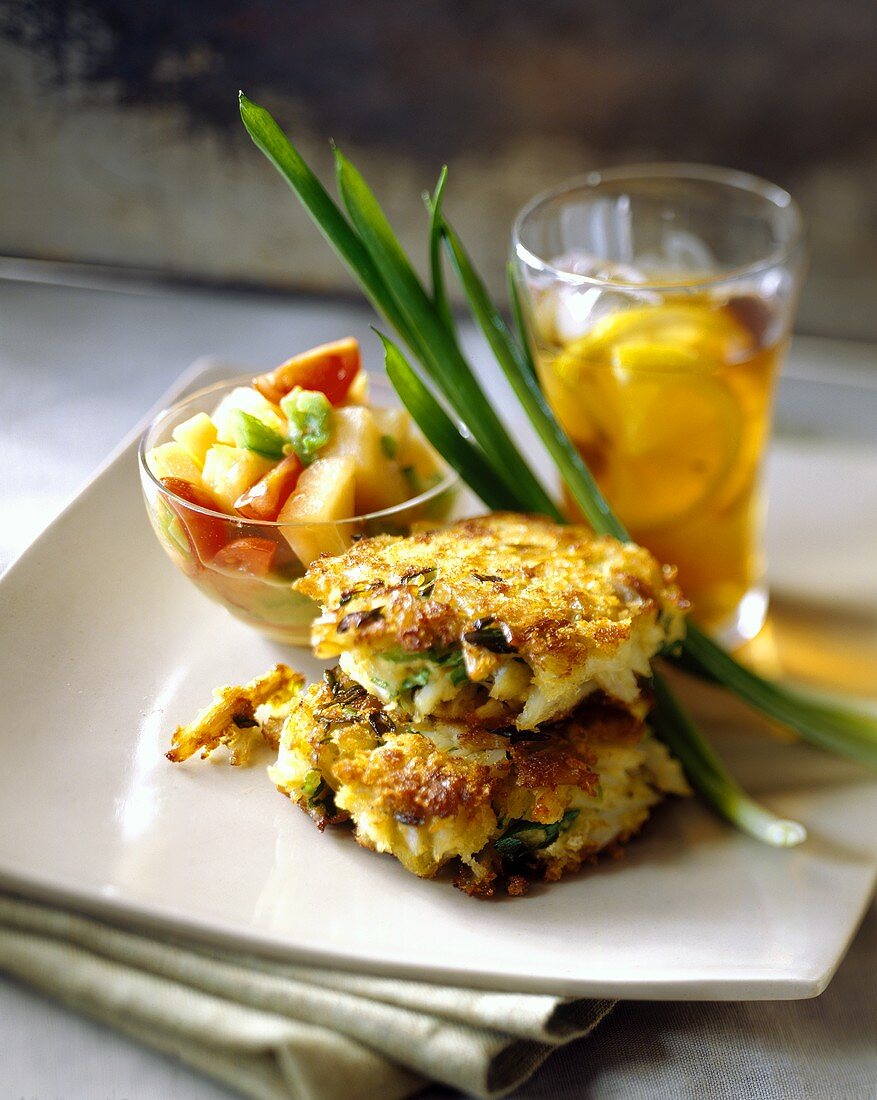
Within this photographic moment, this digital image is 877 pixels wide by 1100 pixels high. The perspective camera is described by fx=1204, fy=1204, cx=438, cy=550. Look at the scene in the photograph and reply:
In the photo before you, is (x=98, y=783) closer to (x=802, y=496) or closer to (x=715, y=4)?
(x=802, y=496)

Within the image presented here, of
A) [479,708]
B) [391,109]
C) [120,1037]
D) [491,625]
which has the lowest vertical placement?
[120,1037]

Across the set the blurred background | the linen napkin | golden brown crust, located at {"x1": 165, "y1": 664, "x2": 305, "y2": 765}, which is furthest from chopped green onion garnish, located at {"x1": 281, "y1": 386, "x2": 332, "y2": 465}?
the blurred background

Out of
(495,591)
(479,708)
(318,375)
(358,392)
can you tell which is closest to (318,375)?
(318,375)

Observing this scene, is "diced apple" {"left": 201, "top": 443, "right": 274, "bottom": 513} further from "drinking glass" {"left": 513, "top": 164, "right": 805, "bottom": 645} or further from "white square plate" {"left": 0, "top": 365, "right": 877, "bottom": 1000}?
"drinking glass" {"left": 513, "top": 164, "right": 805, "bottom": 645}

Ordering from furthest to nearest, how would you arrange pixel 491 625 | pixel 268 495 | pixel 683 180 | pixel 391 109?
pixel 391 109
pixel 683 180
pixel 268 495
pixel 491 625

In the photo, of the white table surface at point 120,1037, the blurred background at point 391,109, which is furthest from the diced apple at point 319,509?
the blurred background at point 391,109

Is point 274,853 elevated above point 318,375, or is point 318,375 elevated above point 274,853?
point 318,375

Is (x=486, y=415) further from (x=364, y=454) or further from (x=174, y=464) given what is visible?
(x=174, y=464)
